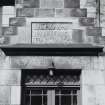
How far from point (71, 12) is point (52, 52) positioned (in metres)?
1.55

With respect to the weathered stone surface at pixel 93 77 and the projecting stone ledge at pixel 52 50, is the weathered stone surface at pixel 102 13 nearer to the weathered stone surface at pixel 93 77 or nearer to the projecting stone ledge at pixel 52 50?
the projecting stone ledge at pixel 52 50

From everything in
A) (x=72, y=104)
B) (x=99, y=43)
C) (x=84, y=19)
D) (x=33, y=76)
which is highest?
(x=84, y=19)

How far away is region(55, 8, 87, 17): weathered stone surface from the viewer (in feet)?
44.2

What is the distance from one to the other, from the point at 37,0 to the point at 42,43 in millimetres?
1528

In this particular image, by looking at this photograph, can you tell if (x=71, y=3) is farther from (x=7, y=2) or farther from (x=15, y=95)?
(x=15, y=95)

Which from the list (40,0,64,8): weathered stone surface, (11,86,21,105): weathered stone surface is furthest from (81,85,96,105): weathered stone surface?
(40,0,64,8): weathered stone surface

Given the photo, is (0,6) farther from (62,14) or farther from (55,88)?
(55,88)

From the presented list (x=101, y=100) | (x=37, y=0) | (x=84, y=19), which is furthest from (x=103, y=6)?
(x=101, y=100)

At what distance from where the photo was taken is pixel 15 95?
510 inches

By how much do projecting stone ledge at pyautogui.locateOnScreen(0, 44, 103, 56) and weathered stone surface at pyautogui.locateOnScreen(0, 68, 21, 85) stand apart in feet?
2.04

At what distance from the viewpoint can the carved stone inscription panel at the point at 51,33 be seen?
525 inches

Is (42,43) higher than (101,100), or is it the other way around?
(42,43)

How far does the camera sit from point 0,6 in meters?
13.6

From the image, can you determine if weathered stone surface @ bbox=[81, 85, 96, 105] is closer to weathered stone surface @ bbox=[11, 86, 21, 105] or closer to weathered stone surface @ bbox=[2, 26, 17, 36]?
weathered stone surface @ bbox=[11, 86, 21, 105]
